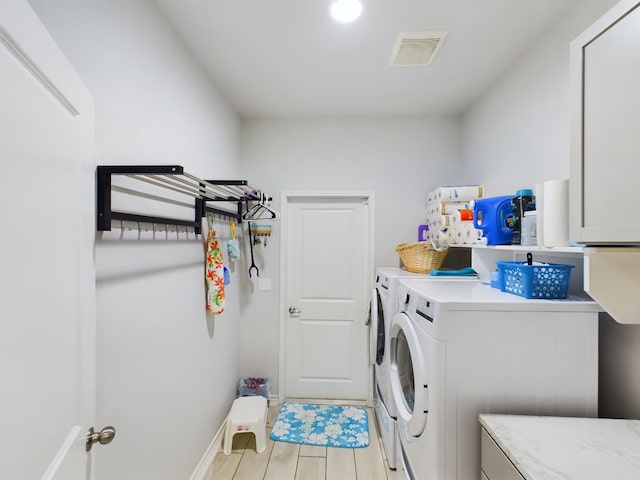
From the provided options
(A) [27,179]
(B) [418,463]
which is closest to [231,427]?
(B) [418,463]

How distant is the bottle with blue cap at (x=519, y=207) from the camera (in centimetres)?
156

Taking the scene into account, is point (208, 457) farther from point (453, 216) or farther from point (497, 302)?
point (453, 216)

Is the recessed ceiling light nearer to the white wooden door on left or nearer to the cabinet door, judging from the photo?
the cabinet door

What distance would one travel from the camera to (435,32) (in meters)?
1.67

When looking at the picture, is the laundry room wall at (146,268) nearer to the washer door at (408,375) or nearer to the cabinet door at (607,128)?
the washer door at (408,375)

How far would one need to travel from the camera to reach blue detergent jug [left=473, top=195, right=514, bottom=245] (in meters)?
1.65

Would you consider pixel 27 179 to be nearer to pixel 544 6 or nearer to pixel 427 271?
pixel 544 6

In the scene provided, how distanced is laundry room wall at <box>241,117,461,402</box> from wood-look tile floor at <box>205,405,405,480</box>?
0.73m

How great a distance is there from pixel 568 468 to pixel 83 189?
1.46 meters

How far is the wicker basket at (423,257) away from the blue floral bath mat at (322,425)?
130 centimetres

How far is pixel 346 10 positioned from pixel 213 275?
158cm

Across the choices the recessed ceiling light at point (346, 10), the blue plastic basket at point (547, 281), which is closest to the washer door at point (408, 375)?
the blue plastic basket at point (547, 281)

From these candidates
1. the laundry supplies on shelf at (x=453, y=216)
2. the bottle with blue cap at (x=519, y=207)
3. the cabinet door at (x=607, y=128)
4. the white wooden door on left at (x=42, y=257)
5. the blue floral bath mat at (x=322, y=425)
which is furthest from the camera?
the blue floral bath mat at (x=322, y=425)

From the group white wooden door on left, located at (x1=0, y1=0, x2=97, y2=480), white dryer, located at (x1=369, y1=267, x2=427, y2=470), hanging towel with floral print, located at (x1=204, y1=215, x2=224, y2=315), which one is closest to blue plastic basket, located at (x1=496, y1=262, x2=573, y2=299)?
white dryer, located at (x1=369, y1=267, x2=427, y2=470)
